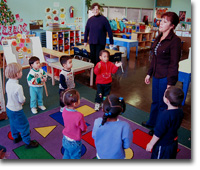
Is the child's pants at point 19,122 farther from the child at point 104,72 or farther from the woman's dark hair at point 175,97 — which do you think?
the woman's dark hair at point 175,97

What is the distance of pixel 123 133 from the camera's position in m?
1.52

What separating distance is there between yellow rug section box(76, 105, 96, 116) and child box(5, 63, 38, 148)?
3.66 feet

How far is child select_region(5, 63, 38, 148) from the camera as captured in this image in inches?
87.9

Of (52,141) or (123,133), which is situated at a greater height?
(123,133)

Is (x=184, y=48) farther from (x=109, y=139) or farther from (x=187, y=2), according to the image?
(x=109, y=139)

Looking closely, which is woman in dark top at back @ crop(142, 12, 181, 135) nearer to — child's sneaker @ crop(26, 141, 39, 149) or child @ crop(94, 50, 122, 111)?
child @ crop(94, 50, 122, 111)

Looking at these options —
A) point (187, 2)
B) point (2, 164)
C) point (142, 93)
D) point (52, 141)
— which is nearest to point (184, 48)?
point (187, 2)

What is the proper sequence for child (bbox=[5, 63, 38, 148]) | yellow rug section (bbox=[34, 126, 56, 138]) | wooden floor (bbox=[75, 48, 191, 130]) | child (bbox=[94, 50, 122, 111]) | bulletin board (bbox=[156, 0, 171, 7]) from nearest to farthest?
child (bbox=[5, 63, 38, 148]) → yellow rug section (bbox=[34, 126, 56, 138]) → child (bbox=[94, 50, 122, 111]) → wooden floor (bbox=[75, 48, 191, 130]) → bulletin board (bbox=[156, 0, 171, 7])

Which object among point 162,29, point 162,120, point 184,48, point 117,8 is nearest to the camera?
point 162,120

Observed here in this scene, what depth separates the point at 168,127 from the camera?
1.69m

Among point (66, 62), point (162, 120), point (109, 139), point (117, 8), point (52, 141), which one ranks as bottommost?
point (52, 141)

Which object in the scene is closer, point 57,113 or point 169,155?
point 169,155

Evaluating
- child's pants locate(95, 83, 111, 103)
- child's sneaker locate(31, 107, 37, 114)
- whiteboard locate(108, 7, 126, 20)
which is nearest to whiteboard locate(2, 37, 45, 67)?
child's sneaker locate(31, 107, 37, 114)

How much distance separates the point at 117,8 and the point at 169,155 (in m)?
10.0
